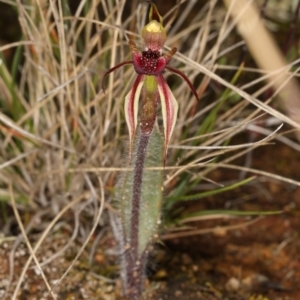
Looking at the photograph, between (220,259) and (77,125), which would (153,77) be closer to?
(77,125)

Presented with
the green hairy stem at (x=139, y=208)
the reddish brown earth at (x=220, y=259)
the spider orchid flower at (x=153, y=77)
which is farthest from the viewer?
the reddish brown earth at (x=220, y=259)

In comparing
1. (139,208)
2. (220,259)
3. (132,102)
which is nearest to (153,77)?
(132,102)

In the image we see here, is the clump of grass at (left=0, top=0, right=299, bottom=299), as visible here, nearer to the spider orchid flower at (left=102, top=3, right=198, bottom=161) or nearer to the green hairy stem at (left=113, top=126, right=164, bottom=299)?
the green hairy stem at (left=113, top=126, right=164, bottom=299)

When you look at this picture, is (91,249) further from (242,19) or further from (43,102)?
(242,19)

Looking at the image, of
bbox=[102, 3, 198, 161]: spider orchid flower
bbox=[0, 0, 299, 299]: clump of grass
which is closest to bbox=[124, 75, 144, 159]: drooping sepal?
bbox=[102, 3, 198, 161]: spider orchid flower

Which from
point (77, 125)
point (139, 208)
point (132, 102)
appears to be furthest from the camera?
point (77, 125)

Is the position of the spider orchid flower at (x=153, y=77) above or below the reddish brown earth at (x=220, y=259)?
above

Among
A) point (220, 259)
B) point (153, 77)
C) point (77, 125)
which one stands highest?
point (77, 125)

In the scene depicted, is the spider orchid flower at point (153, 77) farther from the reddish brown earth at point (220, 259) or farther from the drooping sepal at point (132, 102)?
the reddish brown earth at point (220, 259)

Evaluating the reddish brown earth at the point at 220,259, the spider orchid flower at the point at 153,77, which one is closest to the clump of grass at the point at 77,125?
the reddish brown earth at the point at 220,259
